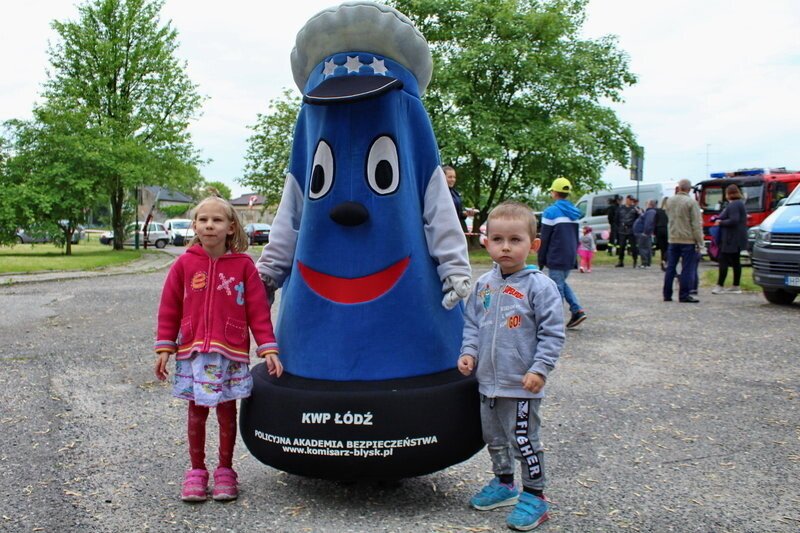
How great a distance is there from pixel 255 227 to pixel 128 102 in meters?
17.6

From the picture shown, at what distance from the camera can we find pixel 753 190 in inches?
799

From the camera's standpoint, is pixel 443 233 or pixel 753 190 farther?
pixel 753 190

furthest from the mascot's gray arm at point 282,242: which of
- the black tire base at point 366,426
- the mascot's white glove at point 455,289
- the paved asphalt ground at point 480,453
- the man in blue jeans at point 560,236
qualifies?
the man in blue jeans at point 560,236

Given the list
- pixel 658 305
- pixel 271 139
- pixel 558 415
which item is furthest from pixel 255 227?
pixel 558 415

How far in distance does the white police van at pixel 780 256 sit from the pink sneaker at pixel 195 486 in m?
9.17

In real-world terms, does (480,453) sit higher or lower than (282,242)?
lower

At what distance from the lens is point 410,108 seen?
3.54m

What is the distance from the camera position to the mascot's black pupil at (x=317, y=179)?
11.3 ft

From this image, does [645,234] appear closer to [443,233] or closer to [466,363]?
[443,233]

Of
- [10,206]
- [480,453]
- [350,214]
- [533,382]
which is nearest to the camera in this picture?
[533,382]

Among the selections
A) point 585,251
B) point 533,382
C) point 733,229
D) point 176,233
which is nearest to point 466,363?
point 533,382

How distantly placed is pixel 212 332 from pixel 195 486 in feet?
2.37

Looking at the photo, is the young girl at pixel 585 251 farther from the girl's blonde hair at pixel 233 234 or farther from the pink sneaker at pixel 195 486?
the pink sneaker at pixel 195 486

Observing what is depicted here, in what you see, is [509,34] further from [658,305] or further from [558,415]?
[558,415]
